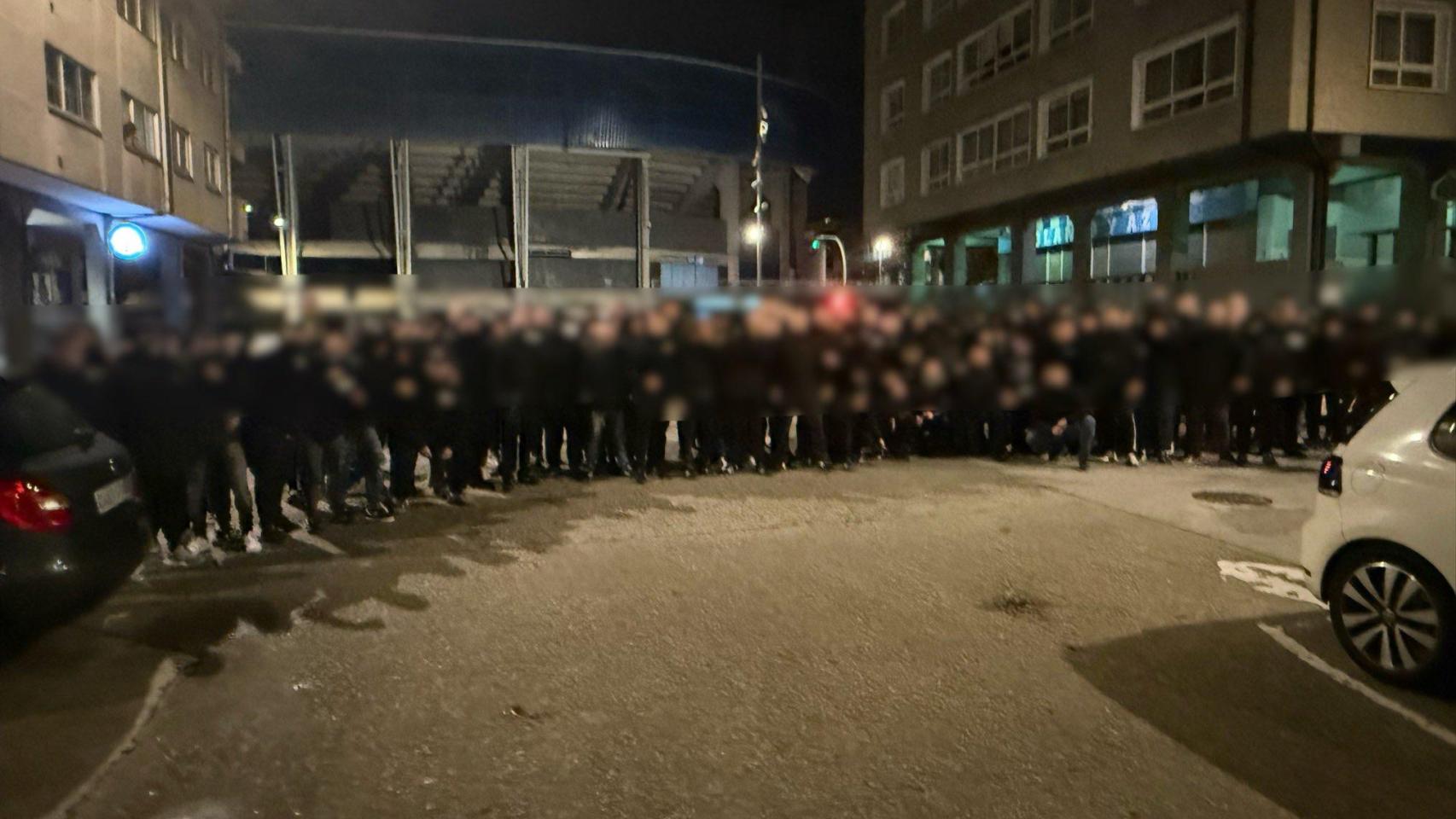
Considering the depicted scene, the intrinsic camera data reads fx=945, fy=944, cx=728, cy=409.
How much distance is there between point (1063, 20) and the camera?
22.5 m

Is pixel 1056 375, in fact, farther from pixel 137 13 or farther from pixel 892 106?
pixel 892 106

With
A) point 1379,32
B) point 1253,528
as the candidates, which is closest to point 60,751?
point 1253,528

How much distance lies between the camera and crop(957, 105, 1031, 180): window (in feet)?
78.9

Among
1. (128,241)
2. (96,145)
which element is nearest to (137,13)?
(96,145)

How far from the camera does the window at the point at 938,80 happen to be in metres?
27.5

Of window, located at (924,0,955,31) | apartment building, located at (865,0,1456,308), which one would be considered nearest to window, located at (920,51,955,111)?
apartment building, located at (865,0,1456,308)

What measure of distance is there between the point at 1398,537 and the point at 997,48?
79.7 ft

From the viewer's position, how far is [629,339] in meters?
5.29

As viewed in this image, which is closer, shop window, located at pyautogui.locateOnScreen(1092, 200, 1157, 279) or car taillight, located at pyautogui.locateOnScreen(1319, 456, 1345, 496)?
car taillight, located at pyautogui.locateOnScreen(1319, 456, 1345, 496)

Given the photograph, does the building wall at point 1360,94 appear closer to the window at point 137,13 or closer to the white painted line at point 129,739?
the white painted line at point 129,739

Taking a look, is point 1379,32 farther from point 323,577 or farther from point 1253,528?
point 323,577

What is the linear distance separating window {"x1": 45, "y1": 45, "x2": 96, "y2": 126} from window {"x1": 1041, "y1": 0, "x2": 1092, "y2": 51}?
2011cm

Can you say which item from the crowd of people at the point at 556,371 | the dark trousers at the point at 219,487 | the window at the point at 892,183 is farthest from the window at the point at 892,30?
the dark trousers at the point at 219,487

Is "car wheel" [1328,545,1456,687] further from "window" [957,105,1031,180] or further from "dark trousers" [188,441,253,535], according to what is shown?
"window" [957,105,1031,180]
